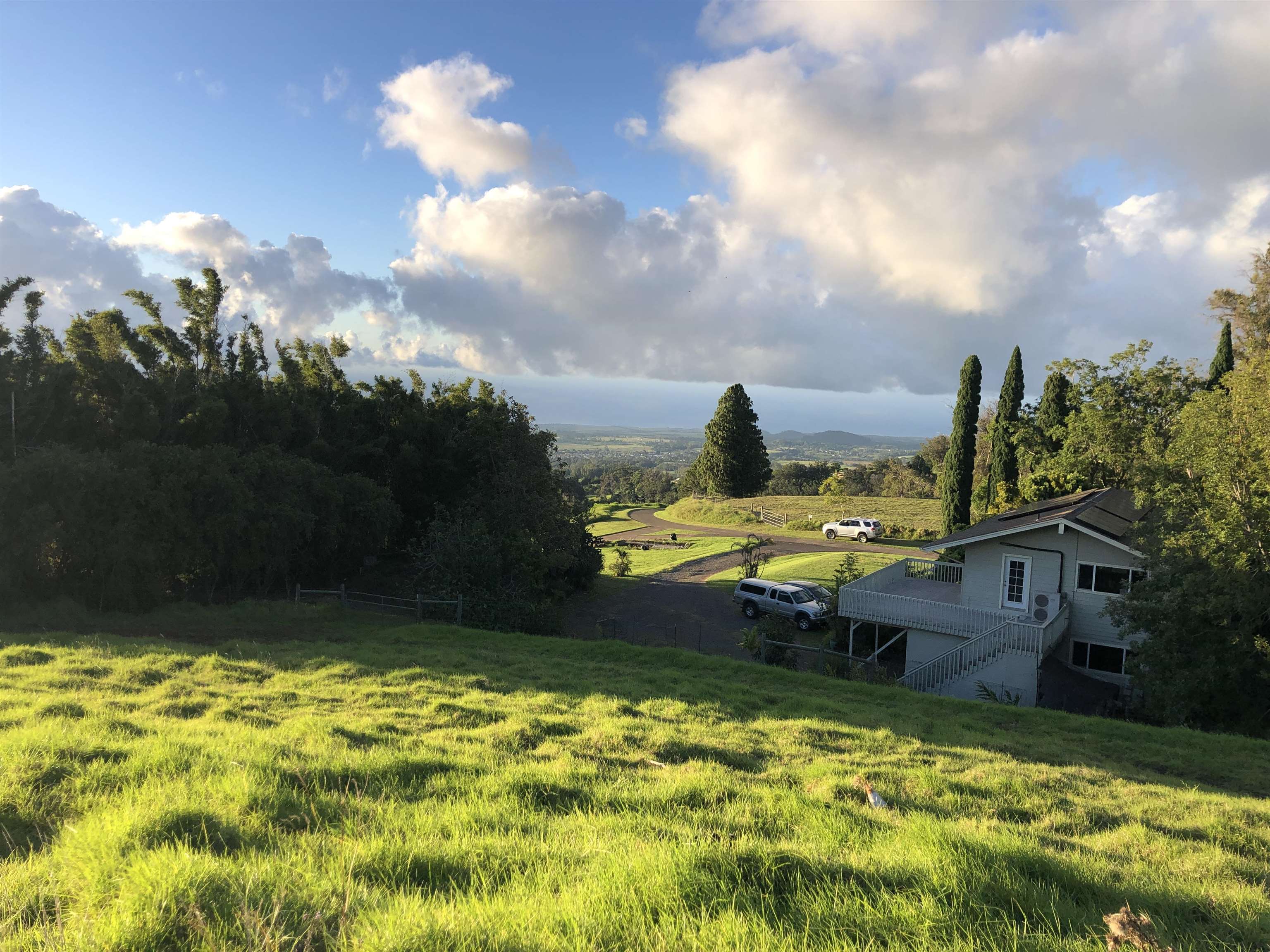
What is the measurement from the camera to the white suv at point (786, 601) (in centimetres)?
2522

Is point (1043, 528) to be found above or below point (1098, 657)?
above

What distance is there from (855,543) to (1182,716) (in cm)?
3204

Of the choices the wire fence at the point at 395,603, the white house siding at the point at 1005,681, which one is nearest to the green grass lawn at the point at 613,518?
the wire fence at the point at 395,603

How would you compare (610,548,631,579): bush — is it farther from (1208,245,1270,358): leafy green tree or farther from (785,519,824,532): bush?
(1208,245,1270,358): leafy green tree

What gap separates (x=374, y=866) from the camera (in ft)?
12.1

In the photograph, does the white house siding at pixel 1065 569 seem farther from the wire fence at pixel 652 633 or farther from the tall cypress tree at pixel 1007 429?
the tall cypress tree at pixel 1007 429

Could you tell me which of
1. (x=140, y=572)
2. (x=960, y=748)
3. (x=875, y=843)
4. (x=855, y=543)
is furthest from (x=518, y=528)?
(x=855, y=543)

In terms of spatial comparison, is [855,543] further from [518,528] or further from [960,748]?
[960,748]

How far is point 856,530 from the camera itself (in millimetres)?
47875

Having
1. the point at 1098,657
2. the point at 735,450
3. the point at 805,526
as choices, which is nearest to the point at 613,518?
the point at 735,450

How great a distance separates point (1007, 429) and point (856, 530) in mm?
12421

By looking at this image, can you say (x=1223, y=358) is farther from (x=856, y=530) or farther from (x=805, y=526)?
(x=805, y=526)

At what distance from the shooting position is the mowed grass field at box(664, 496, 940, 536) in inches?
2077

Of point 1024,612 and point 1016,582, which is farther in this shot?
point 1016,582
